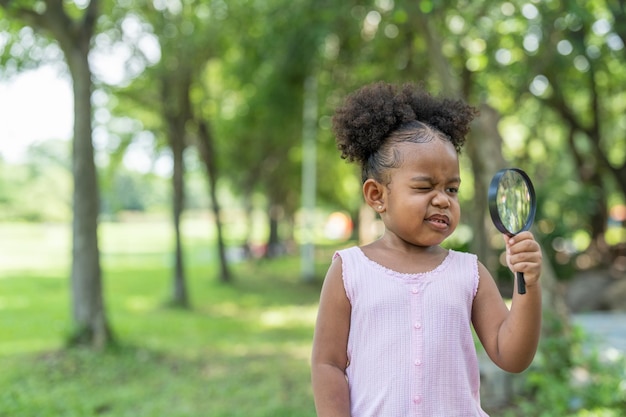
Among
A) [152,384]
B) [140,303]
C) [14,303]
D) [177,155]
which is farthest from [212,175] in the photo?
[152,384]

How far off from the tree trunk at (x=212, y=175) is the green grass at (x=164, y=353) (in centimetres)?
57

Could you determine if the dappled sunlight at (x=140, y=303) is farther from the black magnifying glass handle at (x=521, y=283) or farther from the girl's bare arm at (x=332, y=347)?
the black magnifying glass handle at (x=521, y=283)

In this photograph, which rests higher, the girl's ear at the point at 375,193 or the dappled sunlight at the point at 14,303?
the girl's ear at the point at 375,193

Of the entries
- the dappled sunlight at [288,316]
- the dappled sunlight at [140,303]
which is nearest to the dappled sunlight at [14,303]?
the dappled sunlight at [140,303]

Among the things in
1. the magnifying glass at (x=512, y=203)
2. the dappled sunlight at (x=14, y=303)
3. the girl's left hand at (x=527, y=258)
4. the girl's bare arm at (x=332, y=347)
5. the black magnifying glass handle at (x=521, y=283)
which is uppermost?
the magnifying glass at (x=512, y=203)

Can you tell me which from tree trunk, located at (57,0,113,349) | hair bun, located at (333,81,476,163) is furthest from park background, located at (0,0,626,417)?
hair bun, located at (333,81,476,163)

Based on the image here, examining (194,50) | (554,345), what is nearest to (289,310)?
(194,50)

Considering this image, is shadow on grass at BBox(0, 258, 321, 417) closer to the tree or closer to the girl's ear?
Result: the tree

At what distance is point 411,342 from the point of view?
1.93 meters

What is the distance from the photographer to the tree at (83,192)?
804 centimetres

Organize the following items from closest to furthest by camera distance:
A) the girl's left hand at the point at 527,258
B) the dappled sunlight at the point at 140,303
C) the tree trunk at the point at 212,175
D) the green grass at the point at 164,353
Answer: the girl's left hand at the point at 527,258, the green grass at the point at 164,353, the dappled sunlight at the point at 140,303, the tree trunk at the point at 212,175

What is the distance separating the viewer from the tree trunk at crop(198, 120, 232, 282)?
16.3 meters

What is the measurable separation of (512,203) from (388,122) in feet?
1.38

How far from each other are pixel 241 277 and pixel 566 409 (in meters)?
15.8
